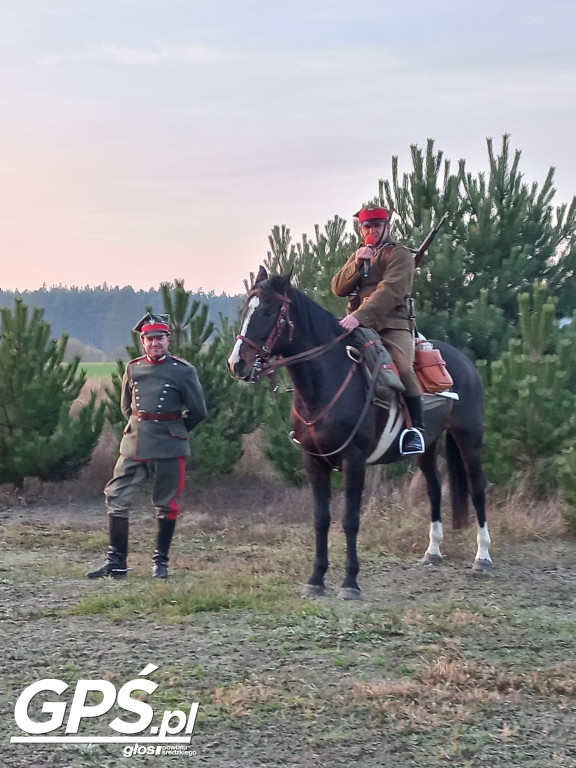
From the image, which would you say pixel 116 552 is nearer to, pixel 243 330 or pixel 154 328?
pixel 154 328

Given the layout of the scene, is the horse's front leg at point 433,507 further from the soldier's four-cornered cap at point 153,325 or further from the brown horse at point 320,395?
the soldier's four-cornered cap at point 153,325

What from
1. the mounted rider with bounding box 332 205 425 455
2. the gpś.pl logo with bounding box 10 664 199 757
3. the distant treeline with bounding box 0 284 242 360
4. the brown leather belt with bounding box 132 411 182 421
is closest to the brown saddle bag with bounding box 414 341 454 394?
the mounted rider with bounding box 332 205 425 455

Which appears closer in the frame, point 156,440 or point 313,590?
point 313,590

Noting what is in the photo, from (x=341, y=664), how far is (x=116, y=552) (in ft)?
9.65

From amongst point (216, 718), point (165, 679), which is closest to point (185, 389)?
point (165, 679)

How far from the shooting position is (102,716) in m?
4.36

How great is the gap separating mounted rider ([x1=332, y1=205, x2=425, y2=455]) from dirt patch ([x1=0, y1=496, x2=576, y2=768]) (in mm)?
1443

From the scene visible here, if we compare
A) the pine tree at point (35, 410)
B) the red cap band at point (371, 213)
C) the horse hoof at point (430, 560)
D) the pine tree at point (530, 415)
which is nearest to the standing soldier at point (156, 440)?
the red cap band at point (371, 213)

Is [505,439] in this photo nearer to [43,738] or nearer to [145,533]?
[145,533]

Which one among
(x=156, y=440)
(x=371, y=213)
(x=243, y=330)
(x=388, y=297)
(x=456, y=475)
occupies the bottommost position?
(x=456, y=475)

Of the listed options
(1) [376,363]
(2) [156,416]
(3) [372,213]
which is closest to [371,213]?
(3) [372,213]

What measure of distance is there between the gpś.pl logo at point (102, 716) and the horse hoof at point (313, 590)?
2219mm

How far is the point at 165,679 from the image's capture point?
480 cm

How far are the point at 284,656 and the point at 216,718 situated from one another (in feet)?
3.34
